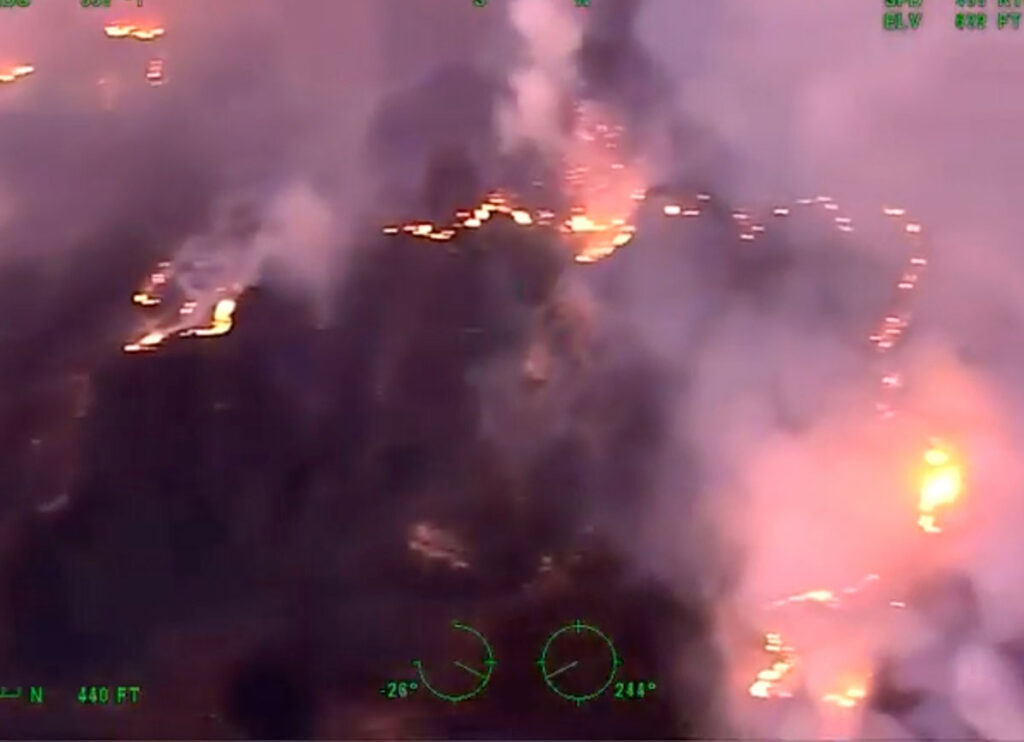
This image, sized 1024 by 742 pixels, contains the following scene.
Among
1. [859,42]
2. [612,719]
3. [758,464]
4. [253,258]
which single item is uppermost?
[859,42]

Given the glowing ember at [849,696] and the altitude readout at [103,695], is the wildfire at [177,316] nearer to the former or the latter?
the altitude readout at [103,695]

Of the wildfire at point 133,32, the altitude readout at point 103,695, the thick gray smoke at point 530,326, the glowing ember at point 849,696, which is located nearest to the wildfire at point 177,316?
the thick gray smoke at point 530,326

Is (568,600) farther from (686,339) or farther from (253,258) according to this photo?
(253,258)

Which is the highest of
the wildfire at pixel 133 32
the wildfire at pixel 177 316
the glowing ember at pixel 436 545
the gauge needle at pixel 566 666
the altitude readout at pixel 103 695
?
the wildfire at pixel 133 32

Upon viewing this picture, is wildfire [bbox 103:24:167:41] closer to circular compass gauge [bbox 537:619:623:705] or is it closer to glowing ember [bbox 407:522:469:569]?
glowing ember [bbox 407:522:469:569]

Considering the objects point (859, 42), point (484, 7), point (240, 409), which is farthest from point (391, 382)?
point (859, 42)

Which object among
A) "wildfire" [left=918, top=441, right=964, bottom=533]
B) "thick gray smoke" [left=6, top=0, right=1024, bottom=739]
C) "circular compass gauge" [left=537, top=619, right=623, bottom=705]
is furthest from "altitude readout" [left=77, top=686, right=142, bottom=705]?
"wildfire" [left=918, top=441, right=964, bottom=533]
